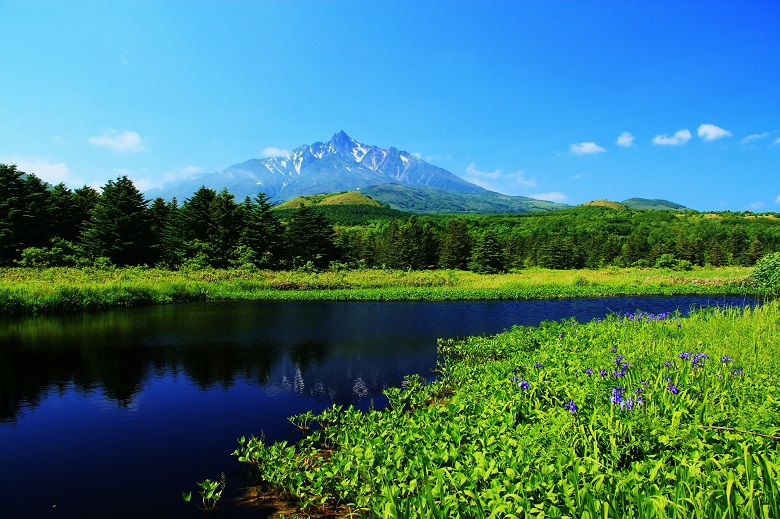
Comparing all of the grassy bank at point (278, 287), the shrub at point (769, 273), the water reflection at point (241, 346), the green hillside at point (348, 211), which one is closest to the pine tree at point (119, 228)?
the grassy bank at point (278, 287)

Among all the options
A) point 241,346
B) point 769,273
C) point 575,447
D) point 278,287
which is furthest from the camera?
point 278,287

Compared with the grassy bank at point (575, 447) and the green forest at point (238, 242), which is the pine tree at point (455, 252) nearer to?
the green forest at point (238, 242)

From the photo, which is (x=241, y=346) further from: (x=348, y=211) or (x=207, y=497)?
(x=348, y=211)

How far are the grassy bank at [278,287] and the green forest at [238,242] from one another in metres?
5.01

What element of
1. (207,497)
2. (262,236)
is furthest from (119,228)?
(207,497)

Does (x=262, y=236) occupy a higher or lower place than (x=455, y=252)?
higher

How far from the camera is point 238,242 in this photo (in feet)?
135

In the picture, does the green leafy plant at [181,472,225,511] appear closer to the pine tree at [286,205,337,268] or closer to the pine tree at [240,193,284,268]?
the pine tree at [240,193,284,268]

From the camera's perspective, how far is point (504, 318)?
19.8 meters

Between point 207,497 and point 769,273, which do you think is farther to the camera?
point 769,273

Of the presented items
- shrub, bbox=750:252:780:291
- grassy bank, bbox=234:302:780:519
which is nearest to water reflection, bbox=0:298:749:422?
grassy bank, bbox=234:302:780:519

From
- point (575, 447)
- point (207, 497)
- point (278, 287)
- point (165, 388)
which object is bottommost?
point (165, 388)

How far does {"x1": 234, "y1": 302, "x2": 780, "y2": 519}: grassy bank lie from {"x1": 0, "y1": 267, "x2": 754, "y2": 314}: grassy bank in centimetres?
1971

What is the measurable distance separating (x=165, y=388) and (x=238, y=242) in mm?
32455
